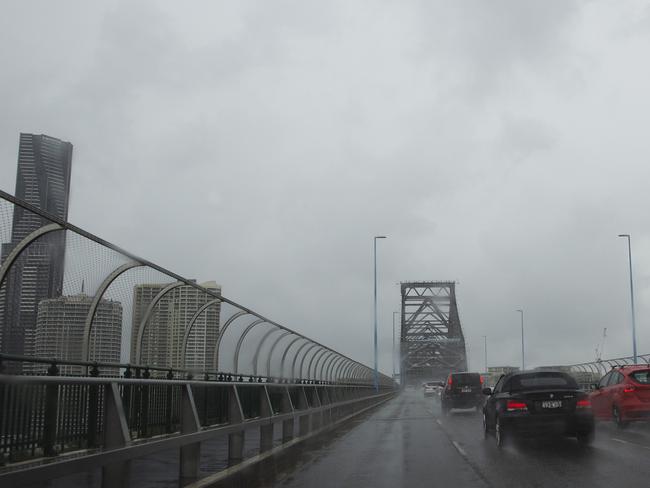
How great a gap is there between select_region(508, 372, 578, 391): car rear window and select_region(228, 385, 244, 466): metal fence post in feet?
19.9

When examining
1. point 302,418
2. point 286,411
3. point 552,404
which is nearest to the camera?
point 552,404

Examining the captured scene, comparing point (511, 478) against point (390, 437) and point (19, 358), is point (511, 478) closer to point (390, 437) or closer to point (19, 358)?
point (19, 358)

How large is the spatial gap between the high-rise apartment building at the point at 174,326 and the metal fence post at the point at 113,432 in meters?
4.04

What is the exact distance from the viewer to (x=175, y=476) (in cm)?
920

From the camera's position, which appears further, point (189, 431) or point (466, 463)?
point (466, 463)

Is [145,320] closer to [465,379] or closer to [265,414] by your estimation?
[265,414]

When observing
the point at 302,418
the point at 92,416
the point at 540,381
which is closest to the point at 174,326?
the point at 302,418

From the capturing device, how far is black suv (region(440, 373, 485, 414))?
29859 mm

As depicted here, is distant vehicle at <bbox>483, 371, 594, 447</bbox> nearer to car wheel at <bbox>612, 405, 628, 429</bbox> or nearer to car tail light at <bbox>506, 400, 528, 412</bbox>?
car tail light at <bbox>506, 400, 528, 412</bbox>

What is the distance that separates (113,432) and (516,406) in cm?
913

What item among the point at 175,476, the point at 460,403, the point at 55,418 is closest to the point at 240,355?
the point at 175,476

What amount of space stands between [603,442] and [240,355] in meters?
7.69

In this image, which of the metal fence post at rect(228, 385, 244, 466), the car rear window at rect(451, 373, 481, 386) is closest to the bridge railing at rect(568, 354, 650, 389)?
the car rear window at rect(451, 373, 481, 386)

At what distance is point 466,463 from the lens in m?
11.0
